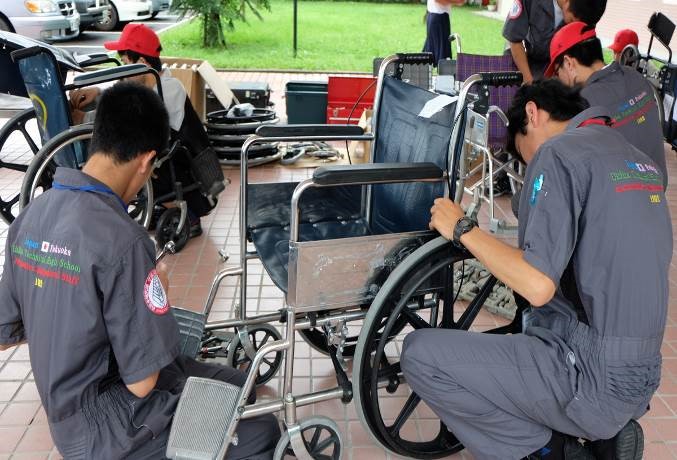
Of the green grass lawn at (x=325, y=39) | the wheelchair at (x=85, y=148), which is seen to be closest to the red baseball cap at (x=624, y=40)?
the wheelchair at (x=85, y=148)

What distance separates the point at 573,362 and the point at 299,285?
0.70 metres

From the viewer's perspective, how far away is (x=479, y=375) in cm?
160

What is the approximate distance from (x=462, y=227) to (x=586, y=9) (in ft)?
6.85

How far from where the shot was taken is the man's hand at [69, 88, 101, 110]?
3.23 m

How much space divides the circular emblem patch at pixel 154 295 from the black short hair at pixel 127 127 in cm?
28

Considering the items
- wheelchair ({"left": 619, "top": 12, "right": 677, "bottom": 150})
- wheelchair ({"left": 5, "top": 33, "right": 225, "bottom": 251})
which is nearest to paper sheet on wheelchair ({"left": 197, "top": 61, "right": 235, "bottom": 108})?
wheelchair ({"left": 5, "top": 33, "right": 225, "bottom": 251})

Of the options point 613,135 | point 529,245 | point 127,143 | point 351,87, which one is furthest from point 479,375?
point 351,87

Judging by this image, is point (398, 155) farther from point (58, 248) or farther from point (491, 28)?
point (491, 28)

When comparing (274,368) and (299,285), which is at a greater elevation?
(299,285)

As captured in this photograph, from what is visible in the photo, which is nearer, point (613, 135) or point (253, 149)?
point (613, 135)

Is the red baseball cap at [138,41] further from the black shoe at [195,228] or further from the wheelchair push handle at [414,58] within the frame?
the wheelchair push handle at [414,58]

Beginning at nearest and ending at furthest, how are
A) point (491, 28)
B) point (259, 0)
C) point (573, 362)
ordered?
1. point (573, 362)
2. point (259, 0)
3. point (491, 28)

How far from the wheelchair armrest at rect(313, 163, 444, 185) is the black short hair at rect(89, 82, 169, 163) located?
1.27 feet

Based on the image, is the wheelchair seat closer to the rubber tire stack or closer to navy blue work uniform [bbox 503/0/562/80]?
navy blue work uniform [bbox 503/0/562/80]
